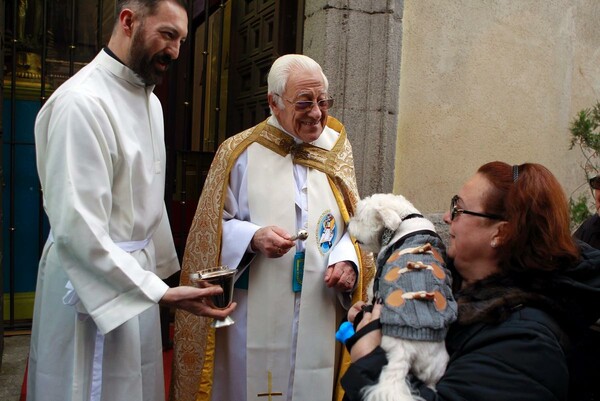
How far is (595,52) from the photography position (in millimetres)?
4945

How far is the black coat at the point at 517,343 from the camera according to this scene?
147 centimetres

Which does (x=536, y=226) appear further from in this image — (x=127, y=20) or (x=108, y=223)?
(x=127, y=20)

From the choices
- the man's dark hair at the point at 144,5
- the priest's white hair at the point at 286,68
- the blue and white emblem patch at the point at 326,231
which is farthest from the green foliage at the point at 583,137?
the man's dark hair at the point at 144,5

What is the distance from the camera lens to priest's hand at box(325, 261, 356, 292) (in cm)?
245

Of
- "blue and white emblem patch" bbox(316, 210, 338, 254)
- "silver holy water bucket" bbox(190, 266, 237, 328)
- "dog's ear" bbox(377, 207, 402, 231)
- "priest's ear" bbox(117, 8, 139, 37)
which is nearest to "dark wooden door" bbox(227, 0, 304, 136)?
"blue and white emblem patch" bbox(316, 210, 338, 254)

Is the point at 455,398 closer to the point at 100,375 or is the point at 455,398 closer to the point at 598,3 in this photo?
the point at 100,375

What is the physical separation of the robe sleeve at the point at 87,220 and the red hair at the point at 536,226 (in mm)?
1128

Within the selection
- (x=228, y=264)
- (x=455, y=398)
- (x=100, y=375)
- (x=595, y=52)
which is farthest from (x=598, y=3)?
(x=100, y=375)

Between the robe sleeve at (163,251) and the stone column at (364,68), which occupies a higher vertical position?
the stone column at (364,68)

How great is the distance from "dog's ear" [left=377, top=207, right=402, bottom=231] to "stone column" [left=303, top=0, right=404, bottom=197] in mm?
2105

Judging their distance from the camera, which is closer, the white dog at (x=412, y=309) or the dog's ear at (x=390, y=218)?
the white dog at (x=412, y=309)

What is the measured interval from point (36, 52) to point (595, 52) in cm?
462

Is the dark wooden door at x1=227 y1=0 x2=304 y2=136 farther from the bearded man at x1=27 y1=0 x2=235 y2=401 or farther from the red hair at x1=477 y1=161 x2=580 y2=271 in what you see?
the red hair at x1=477 y1=161 x2=580 y2=271

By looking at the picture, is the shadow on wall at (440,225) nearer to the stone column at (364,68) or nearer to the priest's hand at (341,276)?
the stone column at (364,68)
